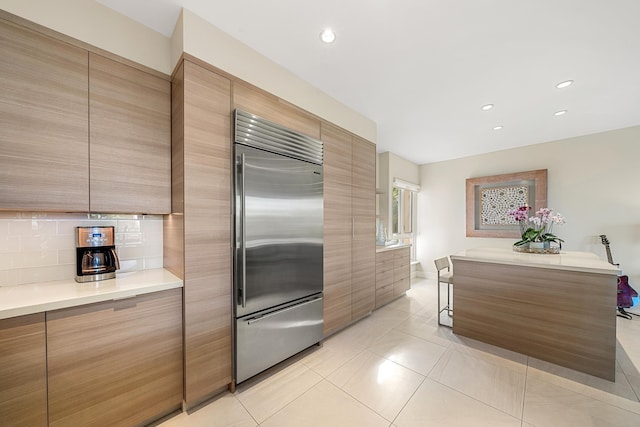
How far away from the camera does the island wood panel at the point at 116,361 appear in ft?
3.88

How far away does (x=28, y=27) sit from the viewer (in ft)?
4.17

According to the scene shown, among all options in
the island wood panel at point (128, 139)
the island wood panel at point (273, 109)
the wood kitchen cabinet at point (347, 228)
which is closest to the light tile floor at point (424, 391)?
the wood kitchen cabinet at point (347, 228)

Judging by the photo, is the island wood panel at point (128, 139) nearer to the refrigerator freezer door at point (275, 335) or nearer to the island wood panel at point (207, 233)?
the island wood panel at point (207, 233)

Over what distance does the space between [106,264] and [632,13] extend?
4035 millimetres

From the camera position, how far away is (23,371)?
1.09m

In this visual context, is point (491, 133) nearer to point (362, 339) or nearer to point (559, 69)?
point (559, 69)

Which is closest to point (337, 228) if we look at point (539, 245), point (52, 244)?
point (52, 244)

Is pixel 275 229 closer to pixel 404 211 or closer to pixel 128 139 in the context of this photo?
pixel 128 139

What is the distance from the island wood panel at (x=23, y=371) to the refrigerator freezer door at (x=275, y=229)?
3.19 ft

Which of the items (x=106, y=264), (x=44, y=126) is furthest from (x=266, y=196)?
(x=44, y=126)

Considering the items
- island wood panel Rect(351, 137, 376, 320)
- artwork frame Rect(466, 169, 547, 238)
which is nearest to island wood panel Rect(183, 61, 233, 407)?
island wood panel Rect(351, 137, 376, 320)

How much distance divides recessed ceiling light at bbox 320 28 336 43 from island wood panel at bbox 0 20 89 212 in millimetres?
1597

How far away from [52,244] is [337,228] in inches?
90.4

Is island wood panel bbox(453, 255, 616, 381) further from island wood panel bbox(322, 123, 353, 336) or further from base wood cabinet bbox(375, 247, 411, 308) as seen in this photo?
island wood panel bbox(322, 123, 353, 336)
